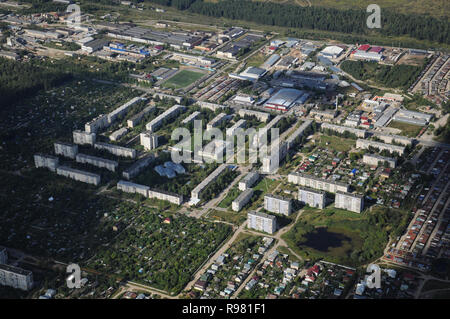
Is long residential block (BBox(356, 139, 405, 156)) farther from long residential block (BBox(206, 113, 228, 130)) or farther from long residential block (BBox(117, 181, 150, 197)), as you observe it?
long residential block (BBox(117, 181, 150, 197))

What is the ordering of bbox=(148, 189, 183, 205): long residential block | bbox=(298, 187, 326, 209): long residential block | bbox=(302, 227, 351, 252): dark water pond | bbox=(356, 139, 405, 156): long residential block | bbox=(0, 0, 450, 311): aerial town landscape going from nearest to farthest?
bbox=(0, 0, 450, 311): aerial town landscape, bbox=(302, 227, 351, 252): dark water pond, bbox=(298, 187, 326, 209): long residential block, bbox=(148, 189, 183, 205): long residential block, bbox=(356, 139, 405, 156): long residential block

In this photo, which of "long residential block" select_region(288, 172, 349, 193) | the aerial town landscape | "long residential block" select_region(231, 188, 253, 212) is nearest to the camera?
the aerial town landscape

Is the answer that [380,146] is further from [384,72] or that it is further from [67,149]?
[67,149]

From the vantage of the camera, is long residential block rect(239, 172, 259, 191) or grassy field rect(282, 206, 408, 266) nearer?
grassy field rect(282, 206, 408, 266)

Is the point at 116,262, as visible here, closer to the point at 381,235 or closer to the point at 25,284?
the point at 25,284

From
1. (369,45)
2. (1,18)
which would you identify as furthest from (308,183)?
(1,18)

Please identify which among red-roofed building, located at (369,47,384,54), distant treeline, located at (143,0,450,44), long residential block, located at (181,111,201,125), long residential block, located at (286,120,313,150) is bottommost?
long residential block, located at (286,120,313,150)

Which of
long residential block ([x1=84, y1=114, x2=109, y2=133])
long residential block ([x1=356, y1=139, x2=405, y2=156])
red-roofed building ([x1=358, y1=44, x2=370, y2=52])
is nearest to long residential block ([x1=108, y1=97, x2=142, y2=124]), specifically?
long residential block ([x1=84, y1=114, x2=109, y2=133])
